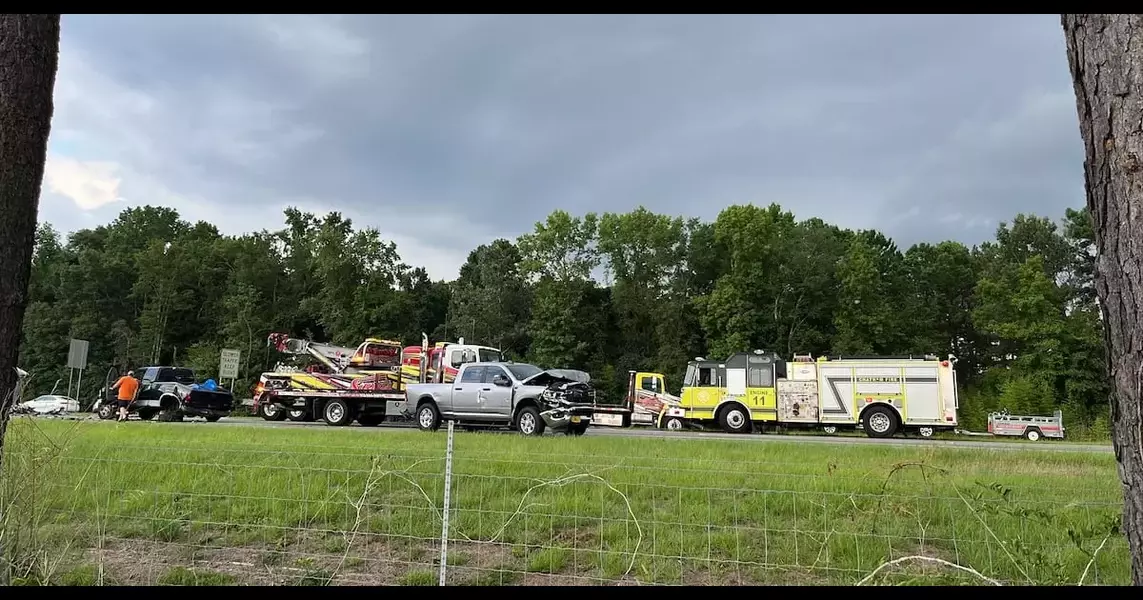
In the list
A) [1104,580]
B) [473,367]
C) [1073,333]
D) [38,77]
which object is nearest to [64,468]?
[38,77]

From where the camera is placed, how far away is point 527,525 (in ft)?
17.5

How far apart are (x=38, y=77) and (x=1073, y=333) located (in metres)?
44.8

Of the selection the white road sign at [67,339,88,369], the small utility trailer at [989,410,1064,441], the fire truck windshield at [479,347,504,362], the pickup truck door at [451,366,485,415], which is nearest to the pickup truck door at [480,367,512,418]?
the pickup truck door at [451,366,485,415]

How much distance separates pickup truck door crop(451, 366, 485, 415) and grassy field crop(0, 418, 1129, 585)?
9149 millimetres

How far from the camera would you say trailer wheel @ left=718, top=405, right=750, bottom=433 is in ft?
71.8

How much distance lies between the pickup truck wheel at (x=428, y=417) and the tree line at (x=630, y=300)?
951 inches

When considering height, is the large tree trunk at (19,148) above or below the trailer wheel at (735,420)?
above

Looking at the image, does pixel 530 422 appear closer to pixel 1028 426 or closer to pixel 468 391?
pixel 468 391

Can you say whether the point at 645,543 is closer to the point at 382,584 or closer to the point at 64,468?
the point at 382,584

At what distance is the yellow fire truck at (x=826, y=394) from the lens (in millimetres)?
20000

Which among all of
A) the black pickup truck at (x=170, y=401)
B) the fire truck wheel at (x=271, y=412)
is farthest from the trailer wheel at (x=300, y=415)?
the black pickup truck at (x=170, y=401)

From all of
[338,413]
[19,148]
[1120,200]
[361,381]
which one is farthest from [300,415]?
[1120,200]

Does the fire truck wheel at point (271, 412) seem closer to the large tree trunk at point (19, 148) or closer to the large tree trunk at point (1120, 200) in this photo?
the large tree trunk at point (19, 148)

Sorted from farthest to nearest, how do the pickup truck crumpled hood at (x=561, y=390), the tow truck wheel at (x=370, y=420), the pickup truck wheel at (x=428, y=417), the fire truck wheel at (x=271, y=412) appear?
the fire truck wheel at (x=271, y=412) < the tow truck wheel at (x=370, y=420) < the pickup truck wheel at (x=428, y=417) < the pickup truck crumpled hood at (x=561, y=390)
